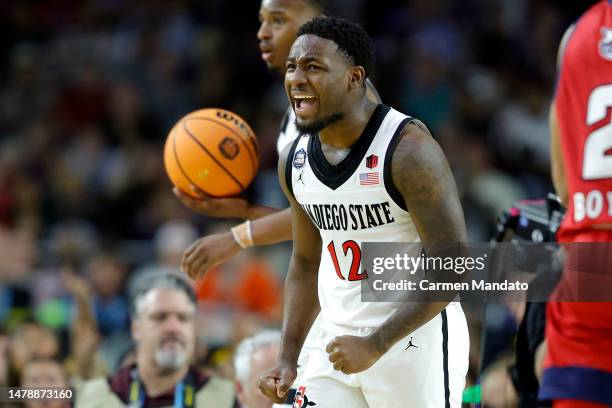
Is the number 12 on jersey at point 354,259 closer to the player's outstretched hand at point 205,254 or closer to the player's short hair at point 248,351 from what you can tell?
the player's outstretched hand at point 205,254

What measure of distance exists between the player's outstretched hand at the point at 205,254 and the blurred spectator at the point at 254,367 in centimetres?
97

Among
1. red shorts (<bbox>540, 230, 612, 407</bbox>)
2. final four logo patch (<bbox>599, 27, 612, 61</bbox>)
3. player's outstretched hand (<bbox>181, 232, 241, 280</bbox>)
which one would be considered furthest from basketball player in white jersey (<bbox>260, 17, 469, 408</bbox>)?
final four logo patch (<bbox>599, 27, 612, 61</bbox>)

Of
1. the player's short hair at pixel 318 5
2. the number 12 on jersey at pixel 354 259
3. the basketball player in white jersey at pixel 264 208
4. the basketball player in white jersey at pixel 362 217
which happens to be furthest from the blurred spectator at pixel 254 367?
the player's short hair at pixel 318 5

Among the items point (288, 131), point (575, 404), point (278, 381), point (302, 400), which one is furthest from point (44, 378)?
point (575, 404)

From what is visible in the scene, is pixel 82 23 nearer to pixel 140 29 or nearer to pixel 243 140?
pixel 140 29

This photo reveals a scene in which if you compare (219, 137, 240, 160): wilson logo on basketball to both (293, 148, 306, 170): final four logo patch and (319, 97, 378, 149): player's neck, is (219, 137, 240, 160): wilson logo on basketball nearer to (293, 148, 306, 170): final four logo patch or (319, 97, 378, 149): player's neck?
(293, 148, 306, 170): final four logo patch

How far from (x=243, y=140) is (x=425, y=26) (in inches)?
265

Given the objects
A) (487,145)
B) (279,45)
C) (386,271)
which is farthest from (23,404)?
(487,145)

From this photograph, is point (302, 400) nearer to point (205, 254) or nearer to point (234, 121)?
point (205, 254)

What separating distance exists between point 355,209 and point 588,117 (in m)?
1.32

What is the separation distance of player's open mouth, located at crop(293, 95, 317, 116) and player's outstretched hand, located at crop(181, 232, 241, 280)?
4.11ft

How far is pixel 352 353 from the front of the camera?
4348mm

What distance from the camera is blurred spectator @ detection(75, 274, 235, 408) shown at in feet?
21.9

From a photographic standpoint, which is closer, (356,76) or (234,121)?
(356,76)
